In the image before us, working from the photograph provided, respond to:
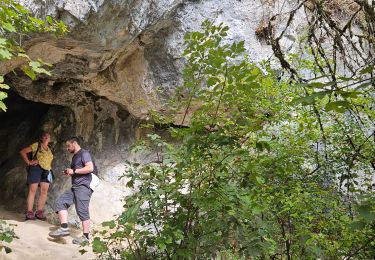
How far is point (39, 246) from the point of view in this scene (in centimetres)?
446

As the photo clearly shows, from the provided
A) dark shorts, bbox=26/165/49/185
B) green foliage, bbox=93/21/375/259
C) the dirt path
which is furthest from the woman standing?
green foliage, bbox=93/21/375/259

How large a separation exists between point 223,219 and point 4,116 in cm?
822

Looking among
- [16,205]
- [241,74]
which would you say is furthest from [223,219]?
[16,205]

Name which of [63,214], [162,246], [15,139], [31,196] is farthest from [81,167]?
[15,139]

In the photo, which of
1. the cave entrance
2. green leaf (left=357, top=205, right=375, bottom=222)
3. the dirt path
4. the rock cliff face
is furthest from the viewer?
the cave entrance

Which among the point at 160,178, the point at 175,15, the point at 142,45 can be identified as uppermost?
the point at 175,15

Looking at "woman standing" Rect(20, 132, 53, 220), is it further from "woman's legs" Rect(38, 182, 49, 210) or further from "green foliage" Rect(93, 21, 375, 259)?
"green foliage" Rect(93, 21, 375, 259)

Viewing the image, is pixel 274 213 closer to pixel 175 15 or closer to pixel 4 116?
pixel 175 15

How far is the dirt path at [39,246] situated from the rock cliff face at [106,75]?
1.27 meters

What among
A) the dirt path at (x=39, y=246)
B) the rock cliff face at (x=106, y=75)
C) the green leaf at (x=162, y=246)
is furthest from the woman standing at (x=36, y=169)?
the green leaf at (x=162, y=246)

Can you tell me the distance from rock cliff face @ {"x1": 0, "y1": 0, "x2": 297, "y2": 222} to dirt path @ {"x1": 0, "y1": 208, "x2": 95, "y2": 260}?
1272 mm

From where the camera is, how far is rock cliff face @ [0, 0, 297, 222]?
5266mm

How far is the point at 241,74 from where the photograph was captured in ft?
6.79

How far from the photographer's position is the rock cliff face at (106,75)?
207 inches
